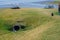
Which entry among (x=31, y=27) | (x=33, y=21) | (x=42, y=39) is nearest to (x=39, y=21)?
(x=33, y=21)

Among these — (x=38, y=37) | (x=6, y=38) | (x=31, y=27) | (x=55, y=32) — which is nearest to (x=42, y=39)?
(x=38, y=37)

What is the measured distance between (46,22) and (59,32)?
633cm

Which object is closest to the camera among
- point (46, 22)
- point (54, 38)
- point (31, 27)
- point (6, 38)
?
point (54, 38)

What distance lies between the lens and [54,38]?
18594mm

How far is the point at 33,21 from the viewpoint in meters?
27.4

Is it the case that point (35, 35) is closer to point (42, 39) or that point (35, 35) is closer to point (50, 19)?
point (42, 39)

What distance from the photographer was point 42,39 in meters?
18.7

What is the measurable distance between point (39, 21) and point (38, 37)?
8033 millimetres

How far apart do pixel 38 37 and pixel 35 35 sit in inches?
41.4

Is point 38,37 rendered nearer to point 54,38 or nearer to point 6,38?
point 54,38

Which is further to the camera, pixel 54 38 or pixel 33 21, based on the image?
pixel 33 21

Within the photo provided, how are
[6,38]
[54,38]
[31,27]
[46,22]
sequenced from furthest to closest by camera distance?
[46,22] < [31,27] < [6,38] < [54,38]

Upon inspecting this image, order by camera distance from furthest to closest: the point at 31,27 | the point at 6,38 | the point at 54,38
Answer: the point at 31,27
the point at 6,38
the point at 54,38

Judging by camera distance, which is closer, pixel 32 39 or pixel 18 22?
pixel 32 39
